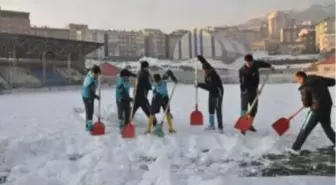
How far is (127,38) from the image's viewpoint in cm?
7331

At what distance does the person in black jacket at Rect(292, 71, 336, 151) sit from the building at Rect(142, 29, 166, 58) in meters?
65.2

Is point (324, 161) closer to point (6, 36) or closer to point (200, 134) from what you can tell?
point (200, 134)

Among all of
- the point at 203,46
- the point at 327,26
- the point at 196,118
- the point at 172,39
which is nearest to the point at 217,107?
the point at 196,118

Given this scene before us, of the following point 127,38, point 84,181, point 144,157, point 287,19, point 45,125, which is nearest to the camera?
point 84,181

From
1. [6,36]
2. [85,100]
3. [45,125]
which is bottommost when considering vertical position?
[45,125]

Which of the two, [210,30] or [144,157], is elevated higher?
[210,30]

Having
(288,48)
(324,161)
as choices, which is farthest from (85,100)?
(288,48)

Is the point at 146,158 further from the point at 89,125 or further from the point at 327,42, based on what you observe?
the point at 327,42

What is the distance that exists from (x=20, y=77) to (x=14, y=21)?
28630mm

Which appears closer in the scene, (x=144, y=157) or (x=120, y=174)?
(x=120, y=174)

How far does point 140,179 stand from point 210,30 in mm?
61065

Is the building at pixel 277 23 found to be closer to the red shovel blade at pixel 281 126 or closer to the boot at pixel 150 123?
the boot at pixel 150 123

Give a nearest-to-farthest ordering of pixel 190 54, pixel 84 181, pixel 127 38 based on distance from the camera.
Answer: pixel 84 181 → pixel 190 54 → pixel 127 38

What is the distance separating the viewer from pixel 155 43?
74.6 meters
